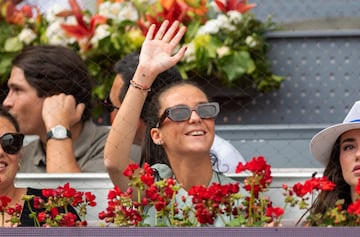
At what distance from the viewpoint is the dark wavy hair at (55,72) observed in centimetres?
596

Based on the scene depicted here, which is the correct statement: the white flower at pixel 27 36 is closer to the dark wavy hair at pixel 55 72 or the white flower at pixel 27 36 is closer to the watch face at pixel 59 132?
the dark wavy hair at pixel 55 72

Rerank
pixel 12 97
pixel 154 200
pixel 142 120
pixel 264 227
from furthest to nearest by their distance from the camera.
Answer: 1. pixel 12 97
2. pixel 142 120
3. pixel 154 200
4. pixel 264 227

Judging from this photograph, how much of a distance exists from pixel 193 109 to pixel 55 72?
1.08m

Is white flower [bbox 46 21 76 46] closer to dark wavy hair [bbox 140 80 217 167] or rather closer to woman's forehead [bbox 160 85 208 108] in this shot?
Result: dark wavy hair [bbox 140 80 217 167]

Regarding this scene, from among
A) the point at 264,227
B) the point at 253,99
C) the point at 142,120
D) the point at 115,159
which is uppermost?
the point at 253,99

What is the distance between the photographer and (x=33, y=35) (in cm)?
696

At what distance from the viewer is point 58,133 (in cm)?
593

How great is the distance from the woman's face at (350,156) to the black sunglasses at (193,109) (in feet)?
1.65

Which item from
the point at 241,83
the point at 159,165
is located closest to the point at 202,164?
the point at 159,165

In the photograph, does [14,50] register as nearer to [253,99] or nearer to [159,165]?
[253,99]

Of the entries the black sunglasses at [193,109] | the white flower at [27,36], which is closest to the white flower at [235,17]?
the white flower at [27,36]

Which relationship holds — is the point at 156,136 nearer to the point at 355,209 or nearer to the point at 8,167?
the point at 8,167

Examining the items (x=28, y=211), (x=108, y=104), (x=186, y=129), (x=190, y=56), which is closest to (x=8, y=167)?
(x=28, y=211)

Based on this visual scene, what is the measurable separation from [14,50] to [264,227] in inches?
120
